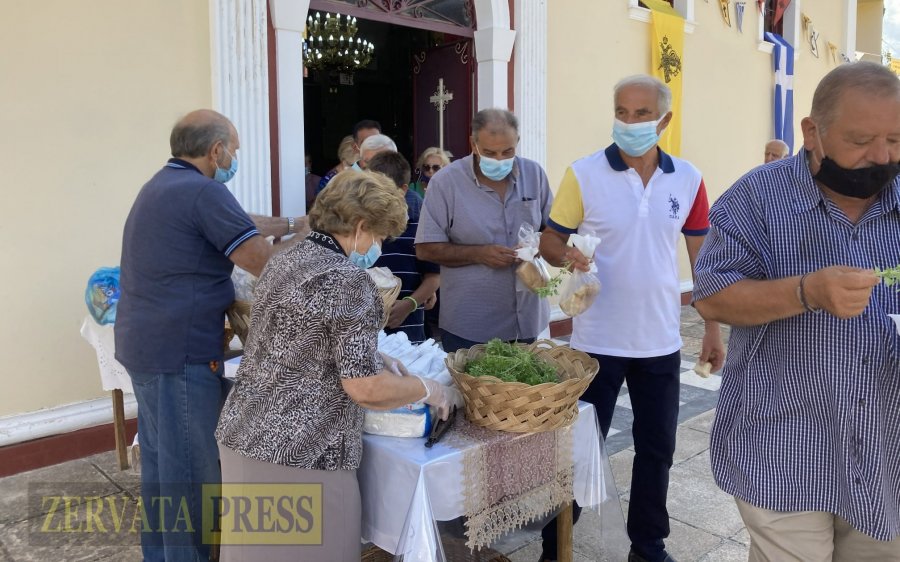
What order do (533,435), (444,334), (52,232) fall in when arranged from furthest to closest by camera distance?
1. (52,232)
2. (444,334)
3. (533,435)

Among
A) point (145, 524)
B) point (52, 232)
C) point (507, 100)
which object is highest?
point (507, 100)

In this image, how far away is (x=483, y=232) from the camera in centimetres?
316

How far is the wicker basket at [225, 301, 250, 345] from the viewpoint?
265 cm

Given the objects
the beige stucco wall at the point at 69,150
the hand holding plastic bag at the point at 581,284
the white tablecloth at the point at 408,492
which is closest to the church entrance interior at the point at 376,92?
the beige stucco wall at the point at 69,150

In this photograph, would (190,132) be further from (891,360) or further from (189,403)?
(891,360)

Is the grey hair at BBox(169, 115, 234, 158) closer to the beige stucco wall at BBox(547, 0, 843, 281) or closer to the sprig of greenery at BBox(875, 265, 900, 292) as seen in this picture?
the sprig of greenery at BBox(875, 265, 900, 292)

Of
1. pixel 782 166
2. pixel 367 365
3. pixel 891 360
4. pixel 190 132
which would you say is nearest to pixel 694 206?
pixel 782 166

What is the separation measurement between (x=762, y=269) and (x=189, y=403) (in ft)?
6.50

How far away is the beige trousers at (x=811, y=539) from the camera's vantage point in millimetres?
1697

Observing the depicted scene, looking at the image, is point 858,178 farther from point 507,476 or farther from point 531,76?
point 531,76

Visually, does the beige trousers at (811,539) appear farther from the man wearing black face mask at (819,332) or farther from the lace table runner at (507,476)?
the lace table runner at (507,476)

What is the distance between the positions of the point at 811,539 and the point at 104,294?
10.5ft

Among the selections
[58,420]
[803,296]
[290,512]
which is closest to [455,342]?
[290,512]

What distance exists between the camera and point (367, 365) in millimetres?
1864
